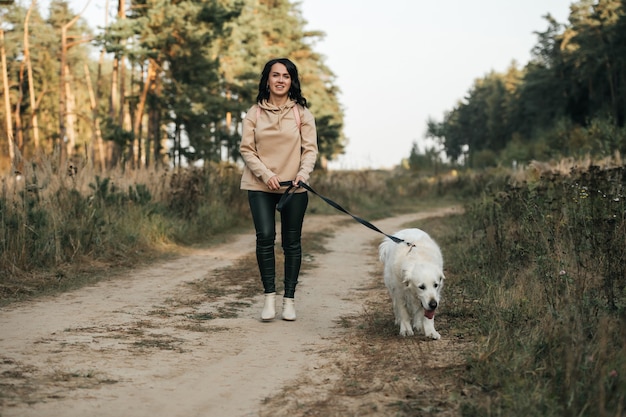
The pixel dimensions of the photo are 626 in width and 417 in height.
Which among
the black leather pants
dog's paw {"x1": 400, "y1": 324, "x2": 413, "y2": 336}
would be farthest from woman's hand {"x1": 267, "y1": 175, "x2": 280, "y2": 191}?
dog's paw {"x1": 400, "y1": 324, "x2": 413, "y2": 336}

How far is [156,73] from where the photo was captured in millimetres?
24766

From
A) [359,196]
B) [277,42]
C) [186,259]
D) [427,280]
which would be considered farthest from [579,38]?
[427,280]

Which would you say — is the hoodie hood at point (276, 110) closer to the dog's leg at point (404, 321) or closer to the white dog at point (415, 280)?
the white dog at point (415, 280)

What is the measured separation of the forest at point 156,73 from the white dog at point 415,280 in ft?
21.8

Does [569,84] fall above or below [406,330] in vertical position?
above

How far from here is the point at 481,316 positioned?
514 centimetres

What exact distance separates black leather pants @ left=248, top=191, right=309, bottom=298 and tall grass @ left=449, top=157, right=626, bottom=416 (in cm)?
174

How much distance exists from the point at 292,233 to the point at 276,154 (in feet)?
2.48

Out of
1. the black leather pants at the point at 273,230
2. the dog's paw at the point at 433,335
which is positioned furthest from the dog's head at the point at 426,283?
the black leather pants at the point at 273,230

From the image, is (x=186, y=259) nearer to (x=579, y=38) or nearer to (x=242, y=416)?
(x=242, y=416)

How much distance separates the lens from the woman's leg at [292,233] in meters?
5.82

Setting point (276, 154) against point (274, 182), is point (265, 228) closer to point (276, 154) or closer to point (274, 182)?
point (274, 182)

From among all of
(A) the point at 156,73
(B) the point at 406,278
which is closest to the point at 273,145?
(B) the point at 406,278

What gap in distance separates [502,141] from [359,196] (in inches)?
2467
